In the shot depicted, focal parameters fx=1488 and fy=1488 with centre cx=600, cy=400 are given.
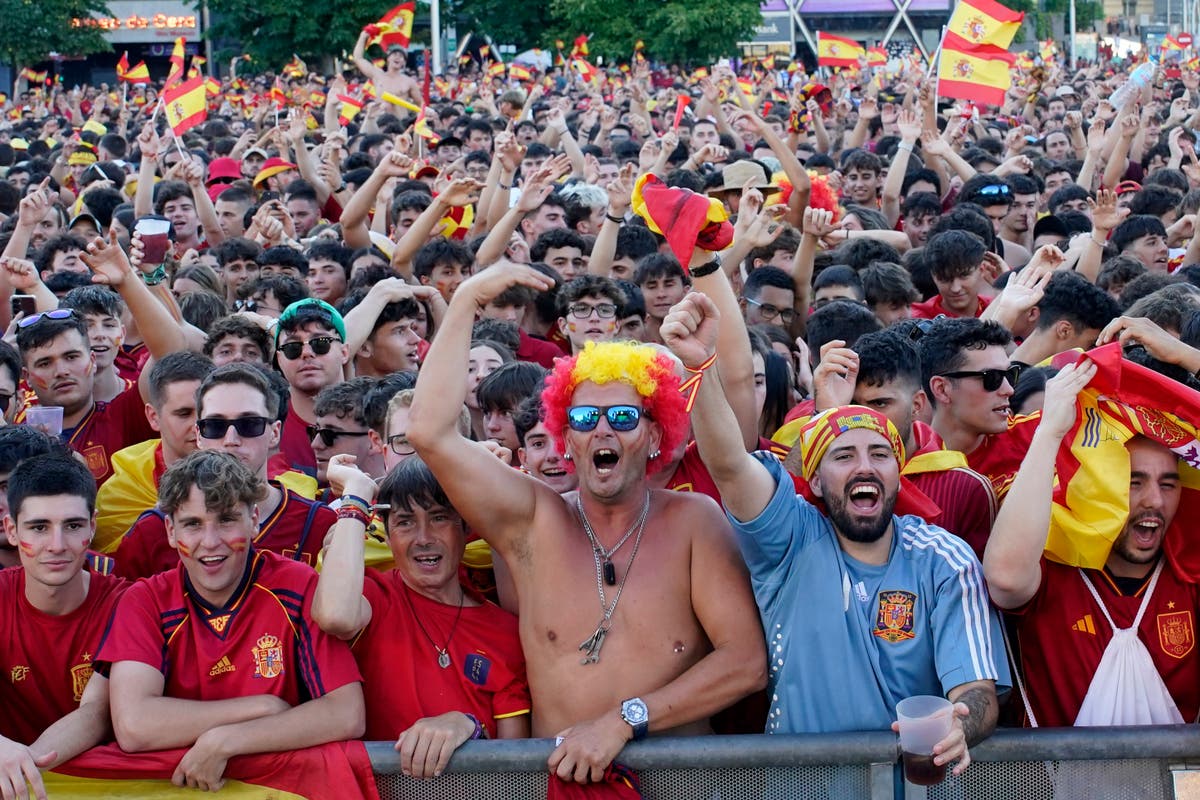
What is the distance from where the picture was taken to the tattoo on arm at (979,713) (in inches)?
146

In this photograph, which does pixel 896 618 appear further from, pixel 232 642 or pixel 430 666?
pixel 232 642

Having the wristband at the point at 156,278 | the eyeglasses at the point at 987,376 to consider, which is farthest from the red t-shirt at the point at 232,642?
the wristband at the point at 156,278

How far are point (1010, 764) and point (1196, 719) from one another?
27.6 inches

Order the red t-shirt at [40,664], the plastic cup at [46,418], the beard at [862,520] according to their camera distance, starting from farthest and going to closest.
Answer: the plastic cup at [46,418] → the red t-shirt at [40,664] → the beard at [862,520]

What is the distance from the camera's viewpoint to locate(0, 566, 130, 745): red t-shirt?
4316 mm

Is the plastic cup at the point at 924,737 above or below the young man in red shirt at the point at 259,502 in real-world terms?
below

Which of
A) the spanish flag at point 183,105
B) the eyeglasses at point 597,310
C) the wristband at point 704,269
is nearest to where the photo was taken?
the wristband at point 704,269

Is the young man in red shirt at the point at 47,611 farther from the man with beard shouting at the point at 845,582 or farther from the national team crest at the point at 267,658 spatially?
the man with beard shouting at the point at 845,582

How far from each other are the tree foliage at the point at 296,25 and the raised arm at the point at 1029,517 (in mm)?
35183

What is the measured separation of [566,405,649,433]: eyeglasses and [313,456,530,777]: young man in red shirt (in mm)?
484

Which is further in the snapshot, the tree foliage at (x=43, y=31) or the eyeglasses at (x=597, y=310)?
the tree foliage at (x=43, y=31)

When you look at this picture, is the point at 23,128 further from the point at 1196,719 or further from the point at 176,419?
the point at 1196,719

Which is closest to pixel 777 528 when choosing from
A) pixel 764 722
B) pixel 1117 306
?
pixel 764 722

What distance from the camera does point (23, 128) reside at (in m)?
21.9
